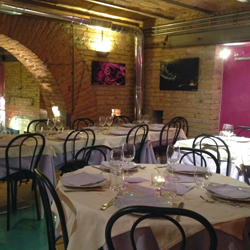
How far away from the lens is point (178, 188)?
187cm

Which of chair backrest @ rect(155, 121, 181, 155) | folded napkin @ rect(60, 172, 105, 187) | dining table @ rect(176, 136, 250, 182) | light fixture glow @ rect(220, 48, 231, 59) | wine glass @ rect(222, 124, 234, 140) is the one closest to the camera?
folded napkin @ rect(60, 172, 105, 187)

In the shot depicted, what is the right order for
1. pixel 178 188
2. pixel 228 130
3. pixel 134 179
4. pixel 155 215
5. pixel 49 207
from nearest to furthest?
pixel 155 215
pixel 49 207
pixel 178 188
pixel 134 179
pixel 228 130

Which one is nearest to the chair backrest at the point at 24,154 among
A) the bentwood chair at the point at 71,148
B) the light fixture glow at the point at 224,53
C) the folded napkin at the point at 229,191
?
the bentwood chair at the point at 71,148

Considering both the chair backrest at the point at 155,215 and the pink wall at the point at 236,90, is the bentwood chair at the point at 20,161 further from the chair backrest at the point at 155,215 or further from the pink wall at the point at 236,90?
the pink wall at the point at 236,90

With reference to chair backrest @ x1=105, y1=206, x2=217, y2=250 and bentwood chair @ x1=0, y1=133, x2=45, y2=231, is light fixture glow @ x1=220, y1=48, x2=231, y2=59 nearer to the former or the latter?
bentwood chair @ x1=0, y1=133, x2=45, y2=231

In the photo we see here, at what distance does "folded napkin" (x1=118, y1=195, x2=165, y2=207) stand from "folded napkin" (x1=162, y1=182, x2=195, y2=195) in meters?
0.10

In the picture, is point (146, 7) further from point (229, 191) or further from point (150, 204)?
point (150, 204)

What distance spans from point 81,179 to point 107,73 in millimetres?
4207

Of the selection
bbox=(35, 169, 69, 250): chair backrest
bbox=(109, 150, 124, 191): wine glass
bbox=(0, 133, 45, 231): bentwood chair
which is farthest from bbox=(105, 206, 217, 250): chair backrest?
bbox=(0, 133, 45, 231): bentwood chair

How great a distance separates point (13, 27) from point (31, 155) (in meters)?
2.40

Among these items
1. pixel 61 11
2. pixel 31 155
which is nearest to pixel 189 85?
pixel 61 11

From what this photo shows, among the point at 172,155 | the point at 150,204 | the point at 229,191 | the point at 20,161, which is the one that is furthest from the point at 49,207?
the point at 20,161

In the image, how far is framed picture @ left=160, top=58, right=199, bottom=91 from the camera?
222 inches

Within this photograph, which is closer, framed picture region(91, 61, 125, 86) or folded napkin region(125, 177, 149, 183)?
folded napkin region(125, 177, 149, 183)
